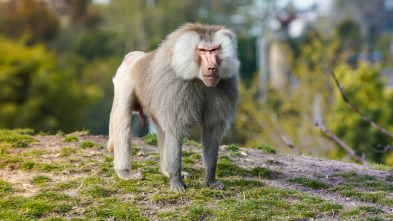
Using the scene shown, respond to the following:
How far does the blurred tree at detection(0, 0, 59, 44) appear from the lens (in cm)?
3766

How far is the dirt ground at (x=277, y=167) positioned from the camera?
6.11 metres

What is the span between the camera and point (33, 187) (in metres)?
6.00


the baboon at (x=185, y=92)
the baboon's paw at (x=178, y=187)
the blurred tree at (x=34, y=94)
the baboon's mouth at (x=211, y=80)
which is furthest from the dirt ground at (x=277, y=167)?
the blurred tree at (x=34, y=94)

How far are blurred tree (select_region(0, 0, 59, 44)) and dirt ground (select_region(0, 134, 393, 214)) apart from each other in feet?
104

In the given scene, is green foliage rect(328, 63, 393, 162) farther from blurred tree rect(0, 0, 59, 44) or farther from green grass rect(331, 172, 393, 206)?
blurred tree rect(0, 0, 59, 44)

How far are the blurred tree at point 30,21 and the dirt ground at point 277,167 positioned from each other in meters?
31.6

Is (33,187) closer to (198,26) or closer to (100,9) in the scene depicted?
(198,26)

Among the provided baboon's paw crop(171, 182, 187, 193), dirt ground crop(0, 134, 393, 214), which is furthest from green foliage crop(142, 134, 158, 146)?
baboon's paw crop(171, 182, 187, 193)

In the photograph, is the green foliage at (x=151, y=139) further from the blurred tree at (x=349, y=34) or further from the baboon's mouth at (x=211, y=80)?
the blurred tree at (x=349, y=34)

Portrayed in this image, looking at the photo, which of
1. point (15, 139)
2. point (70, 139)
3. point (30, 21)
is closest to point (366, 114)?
point (70, 139)

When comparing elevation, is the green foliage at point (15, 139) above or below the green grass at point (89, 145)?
above

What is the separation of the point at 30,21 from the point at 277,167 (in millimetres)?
34770

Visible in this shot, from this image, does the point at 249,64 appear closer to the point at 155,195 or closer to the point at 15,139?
the point at 15,139

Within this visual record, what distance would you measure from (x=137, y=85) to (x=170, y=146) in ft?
3.53
